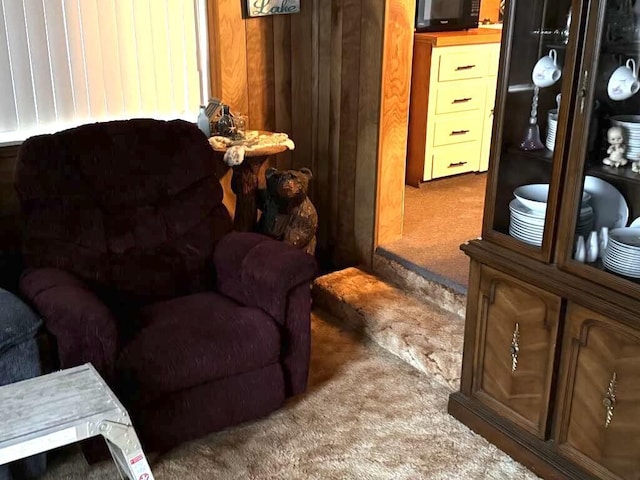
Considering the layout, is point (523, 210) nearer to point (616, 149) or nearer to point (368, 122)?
Result: point (616, 149)

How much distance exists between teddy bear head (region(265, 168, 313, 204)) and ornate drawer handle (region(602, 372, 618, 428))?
5.35 ft

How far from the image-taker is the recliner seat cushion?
2.38 meters

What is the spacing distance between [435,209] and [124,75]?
186 centimetres

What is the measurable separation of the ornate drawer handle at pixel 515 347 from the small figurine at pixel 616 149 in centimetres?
61

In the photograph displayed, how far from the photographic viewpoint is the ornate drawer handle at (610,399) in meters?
2.12

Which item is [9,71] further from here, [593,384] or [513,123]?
[593,384]

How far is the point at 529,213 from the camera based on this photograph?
2.34 meters

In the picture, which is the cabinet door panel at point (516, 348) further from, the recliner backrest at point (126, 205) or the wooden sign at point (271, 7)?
A: the wooden sign at point (271, 7)

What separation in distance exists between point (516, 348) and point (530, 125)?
2.40ft

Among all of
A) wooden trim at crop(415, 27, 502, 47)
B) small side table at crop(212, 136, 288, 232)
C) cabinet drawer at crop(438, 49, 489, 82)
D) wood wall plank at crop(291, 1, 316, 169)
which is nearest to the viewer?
small side table at crop(212, 136, 288, 232)

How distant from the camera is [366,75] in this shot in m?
3.40

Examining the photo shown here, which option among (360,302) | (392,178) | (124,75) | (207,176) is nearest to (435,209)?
(392,178)

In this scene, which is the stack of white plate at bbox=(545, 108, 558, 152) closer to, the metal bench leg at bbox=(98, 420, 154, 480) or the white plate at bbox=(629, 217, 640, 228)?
the white plate at bbox=(629, 217, 640, 228)

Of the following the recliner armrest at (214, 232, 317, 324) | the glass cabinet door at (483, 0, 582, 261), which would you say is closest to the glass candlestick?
the glass cabinet door at (483, 0, 582, 261)
